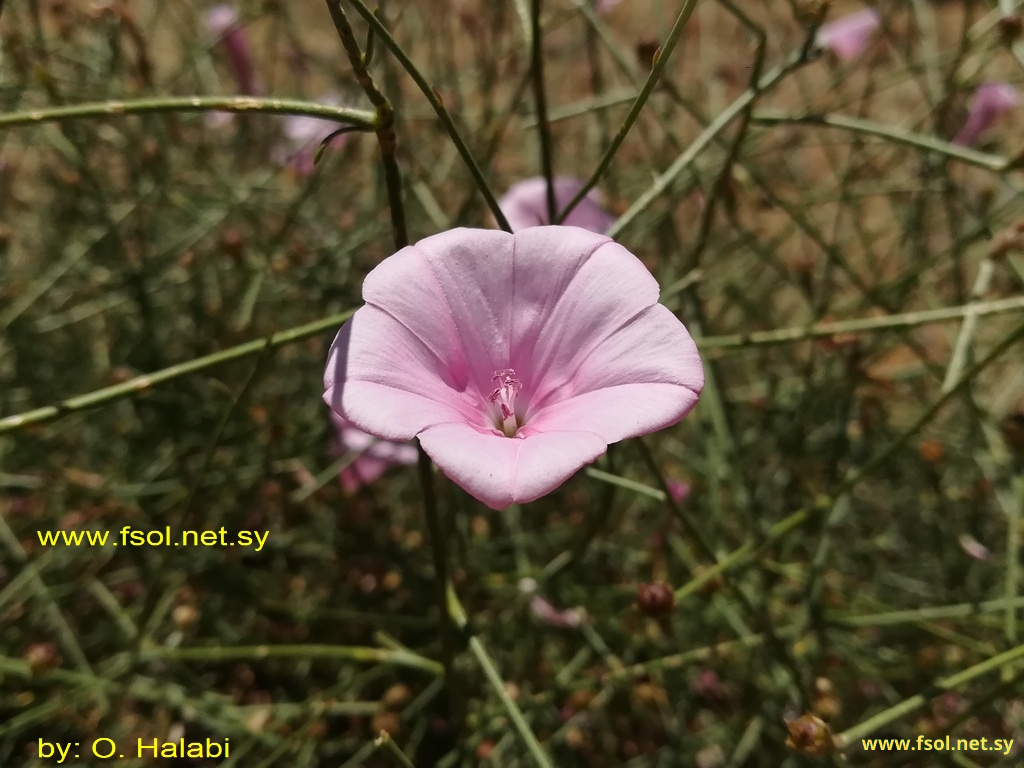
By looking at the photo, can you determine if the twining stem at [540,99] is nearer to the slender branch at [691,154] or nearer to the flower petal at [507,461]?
the slender branch at [691,154]

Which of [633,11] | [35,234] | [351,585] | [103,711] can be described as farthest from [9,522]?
[633,11]

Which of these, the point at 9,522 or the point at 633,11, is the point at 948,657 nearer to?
the point at 9,522

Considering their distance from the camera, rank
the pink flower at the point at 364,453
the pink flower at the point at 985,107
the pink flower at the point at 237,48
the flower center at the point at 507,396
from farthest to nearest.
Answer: the pink flower at the point at 237,48 < the pink flower at the point at 985,107 < the pink flower at the point at 364,453 < the flower center at the point at 507,396

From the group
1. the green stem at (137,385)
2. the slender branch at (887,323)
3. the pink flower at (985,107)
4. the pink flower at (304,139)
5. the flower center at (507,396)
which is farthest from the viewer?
the pink flower at (304,139)

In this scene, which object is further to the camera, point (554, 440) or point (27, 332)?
point (27, 332)

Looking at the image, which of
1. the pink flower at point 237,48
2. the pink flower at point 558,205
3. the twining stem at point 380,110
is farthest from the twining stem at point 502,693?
the pink flower at point 237,48

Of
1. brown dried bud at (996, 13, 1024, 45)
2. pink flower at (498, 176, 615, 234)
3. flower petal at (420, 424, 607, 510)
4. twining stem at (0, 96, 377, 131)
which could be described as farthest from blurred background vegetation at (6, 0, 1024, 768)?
twining stem at (0, 96, 377, 131)
